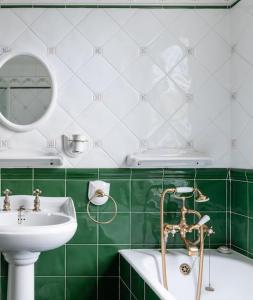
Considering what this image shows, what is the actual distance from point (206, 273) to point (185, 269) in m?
0.13

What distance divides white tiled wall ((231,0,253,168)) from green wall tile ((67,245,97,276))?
3.57 ft

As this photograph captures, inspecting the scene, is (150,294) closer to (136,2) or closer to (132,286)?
(132,286)

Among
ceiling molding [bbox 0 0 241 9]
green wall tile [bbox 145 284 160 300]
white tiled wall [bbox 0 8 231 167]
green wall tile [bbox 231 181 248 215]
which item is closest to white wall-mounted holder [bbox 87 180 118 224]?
white tiled wall [bbox 0 8 231 167]

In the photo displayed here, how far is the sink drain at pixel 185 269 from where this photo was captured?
2.26m

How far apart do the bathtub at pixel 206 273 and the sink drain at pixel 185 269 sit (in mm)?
16

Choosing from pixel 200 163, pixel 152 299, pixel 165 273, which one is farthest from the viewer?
pixel 200 163

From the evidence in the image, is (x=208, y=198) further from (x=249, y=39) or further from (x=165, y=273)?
(x=249, y=39)

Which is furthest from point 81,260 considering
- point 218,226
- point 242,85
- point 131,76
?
point 242,85

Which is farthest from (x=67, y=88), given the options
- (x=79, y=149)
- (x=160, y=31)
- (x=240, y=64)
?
(x=240, y=64)

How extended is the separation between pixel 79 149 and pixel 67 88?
1.35ft

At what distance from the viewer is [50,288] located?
93.0 inches

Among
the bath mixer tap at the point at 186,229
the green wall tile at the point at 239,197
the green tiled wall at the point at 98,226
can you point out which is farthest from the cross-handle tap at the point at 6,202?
the green wall tile at the point at 239,197

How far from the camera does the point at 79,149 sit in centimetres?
229

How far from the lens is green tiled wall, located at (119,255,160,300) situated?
1731 millimetres
